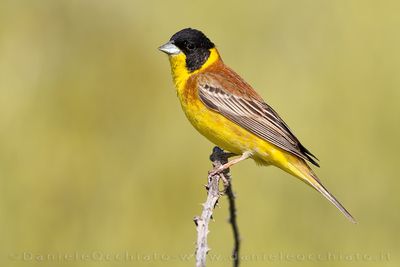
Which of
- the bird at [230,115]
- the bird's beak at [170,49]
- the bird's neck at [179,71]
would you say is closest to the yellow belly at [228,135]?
the bird at [230,115]

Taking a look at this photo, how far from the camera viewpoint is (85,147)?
7.33 m

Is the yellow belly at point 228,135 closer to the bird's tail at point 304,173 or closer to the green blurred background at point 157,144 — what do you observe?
the bird's tail at point 304,173

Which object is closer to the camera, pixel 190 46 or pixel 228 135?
pixel 228 135

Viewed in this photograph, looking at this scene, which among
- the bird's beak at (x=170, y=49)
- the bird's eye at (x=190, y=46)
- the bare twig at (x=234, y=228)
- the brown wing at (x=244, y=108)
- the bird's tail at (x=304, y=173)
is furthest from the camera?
the bird's eye at (x=190, y=46)

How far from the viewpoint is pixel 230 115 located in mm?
6555

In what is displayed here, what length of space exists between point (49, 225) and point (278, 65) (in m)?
2.97

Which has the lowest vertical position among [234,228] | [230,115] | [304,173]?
[234,228]

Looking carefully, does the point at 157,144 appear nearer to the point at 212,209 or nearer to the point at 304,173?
the point at 304,173

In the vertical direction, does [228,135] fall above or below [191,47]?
below

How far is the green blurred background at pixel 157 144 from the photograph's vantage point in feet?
22.7

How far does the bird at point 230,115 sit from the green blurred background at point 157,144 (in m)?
0.81

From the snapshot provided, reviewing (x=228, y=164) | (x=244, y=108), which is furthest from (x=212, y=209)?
(x=244, y=108)

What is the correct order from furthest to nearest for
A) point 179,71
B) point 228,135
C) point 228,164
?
point 179,71
point 228,135
point 228,164

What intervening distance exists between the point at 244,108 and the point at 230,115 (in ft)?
0.63
